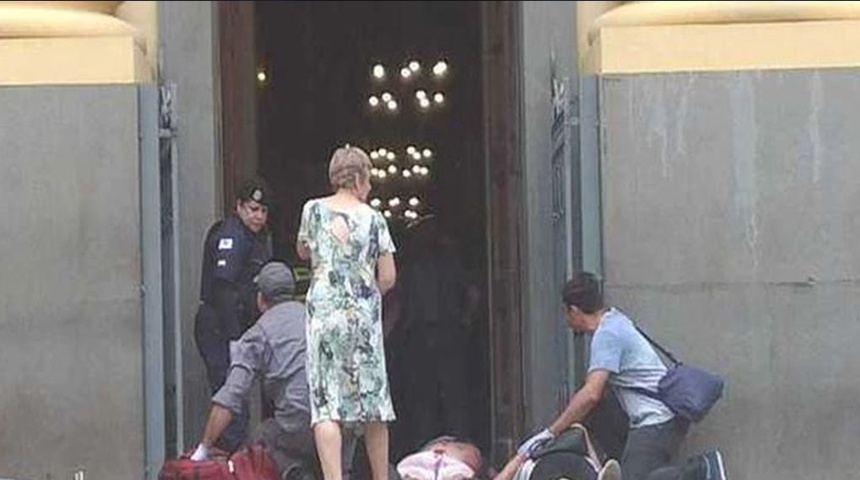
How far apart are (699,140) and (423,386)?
291 centimetres

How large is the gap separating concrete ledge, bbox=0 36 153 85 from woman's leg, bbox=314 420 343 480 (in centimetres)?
231

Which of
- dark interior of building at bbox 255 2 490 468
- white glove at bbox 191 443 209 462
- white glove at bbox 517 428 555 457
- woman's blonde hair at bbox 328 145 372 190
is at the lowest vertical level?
white glove at bbox 191 443 209 462

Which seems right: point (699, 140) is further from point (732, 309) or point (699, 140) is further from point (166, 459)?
point (166, 459)

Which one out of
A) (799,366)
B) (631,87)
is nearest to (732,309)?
(799,366)

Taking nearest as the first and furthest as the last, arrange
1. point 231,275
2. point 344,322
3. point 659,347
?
point 344,322
point 659,347
point 231,275


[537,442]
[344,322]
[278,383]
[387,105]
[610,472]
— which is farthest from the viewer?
[387,105]

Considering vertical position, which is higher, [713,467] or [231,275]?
[231,275]

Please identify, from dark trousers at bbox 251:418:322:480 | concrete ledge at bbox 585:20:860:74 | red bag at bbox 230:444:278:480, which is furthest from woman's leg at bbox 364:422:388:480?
concrete ledge at bbox 585:20:860:74

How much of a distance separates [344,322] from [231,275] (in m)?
1.56

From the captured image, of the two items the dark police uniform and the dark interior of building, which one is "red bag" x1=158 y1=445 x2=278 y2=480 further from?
the dark interior of building

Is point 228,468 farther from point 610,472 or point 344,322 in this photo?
point 610,472

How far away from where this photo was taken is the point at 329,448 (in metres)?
9.57

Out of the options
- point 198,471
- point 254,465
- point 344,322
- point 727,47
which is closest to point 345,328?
point 344,322

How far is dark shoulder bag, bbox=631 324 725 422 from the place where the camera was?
984cm
